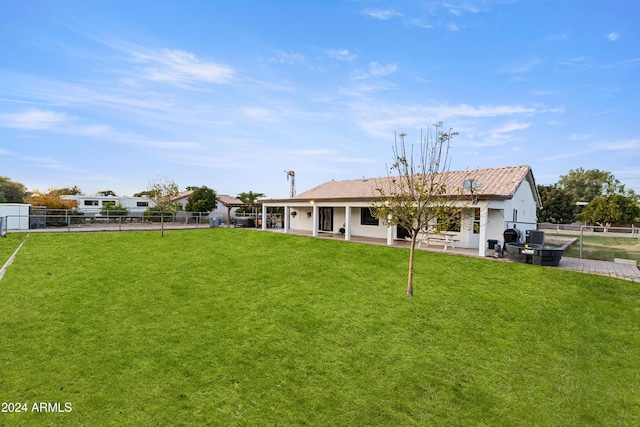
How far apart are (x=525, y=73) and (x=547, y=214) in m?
30.3

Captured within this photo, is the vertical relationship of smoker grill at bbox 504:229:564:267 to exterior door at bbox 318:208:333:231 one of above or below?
below

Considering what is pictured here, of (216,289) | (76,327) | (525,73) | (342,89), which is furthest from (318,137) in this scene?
(76,327)

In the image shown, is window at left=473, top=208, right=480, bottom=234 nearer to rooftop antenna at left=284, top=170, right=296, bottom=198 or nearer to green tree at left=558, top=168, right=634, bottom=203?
rooftop antenna at left=284, top=170, right=296, bottom=198

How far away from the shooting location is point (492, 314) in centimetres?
805

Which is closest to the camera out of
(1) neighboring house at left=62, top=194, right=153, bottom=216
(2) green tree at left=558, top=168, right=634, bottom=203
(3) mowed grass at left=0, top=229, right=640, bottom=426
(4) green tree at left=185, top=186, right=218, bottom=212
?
(3) mowed grass at left=0, top=229, right=640, bottom=426

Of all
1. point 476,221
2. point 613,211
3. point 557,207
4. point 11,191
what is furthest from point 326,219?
point 11,191

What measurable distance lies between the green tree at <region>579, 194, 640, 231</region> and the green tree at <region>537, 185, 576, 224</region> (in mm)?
2453

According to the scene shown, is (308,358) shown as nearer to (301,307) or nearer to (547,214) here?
(301,307)

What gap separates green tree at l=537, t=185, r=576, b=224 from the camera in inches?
1553

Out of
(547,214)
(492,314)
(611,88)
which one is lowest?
(492,314)

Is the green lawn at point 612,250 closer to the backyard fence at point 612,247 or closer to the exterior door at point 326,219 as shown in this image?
the backyard fence at point 612,247

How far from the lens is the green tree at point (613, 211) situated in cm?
3509

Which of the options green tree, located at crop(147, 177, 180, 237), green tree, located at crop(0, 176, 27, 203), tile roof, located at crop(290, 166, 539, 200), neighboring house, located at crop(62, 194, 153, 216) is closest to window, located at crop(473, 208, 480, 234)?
tile roof, located at crop(290, 166, 539, 200)

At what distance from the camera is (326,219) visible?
23.1 metres
